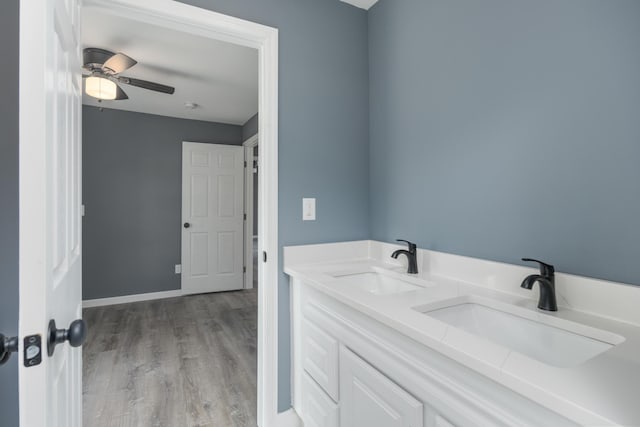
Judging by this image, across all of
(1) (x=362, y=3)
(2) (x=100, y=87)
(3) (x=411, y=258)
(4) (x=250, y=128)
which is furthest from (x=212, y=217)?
(3) (x=411, y=258)

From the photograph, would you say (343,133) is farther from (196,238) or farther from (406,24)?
(196,238)

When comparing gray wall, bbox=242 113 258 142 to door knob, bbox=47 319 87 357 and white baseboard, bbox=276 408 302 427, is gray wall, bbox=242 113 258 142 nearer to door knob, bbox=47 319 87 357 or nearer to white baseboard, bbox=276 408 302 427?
white baseboard, bbox=276 408 302 427

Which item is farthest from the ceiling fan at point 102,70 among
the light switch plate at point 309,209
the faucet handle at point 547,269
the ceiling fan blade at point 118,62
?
the faucet handle at point 547,269

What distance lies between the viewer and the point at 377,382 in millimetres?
978

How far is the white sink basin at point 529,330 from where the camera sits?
2.72ft

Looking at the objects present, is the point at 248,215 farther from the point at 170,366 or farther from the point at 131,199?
the point at 170,366

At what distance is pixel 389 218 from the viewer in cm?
179

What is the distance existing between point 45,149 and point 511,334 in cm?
134

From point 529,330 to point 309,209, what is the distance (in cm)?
112

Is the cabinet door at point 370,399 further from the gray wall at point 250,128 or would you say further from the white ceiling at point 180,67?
the gray wall at point 250,128

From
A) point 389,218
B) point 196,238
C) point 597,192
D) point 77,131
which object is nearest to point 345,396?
point 389,218

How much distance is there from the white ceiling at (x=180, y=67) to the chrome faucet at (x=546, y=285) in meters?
2.45
